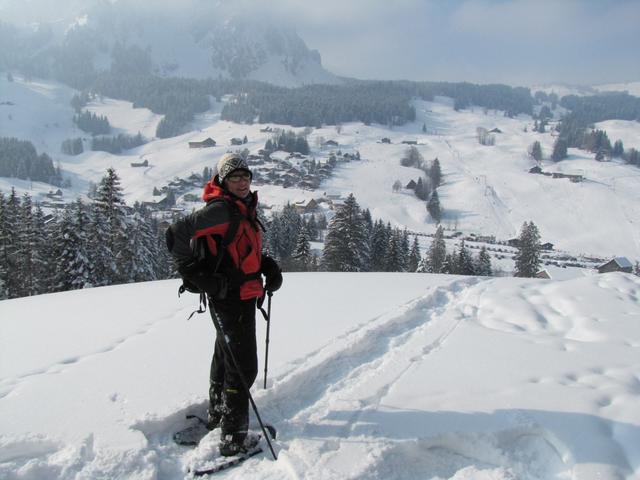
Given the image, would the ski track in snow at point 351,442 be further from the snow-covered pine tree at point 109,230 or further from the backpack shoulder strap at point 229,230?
the snow-covered pine tree at point 109,230

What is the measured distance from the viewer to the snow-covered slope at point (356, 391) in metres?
3.36

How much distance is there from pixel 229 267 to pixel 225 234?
0.97ft

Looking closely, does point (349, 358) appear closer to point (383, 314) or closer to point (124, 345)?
point (383, 314)

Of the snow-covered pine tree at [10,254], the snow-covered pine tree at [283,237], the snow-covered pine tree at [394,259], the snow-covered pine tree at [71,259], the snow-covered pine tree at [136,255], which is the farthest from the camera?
the snow-covered pine tree at [283,237]

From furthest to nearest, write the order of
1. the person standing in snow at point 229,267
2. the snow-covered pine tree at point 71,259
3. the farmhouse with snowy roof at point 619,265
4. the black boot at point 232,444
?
the farmhouse with snowy roof at point 619,265
the snow-covered pine tree at point 71,259
the black boot at point 232,444
the person standing in snow at point 229,267

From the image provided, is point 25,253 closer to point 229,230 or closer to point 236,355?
point 236,355

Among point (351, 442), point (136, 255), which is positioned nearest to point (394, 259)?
point (136, 255)

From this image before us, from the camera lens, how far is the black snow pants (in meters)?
3.67

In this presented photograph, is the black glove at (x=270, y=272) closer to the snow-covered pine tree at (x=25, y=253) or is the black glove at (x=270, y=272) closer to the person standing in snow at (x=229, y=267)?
the person standing in snow at (x=229, y=267)

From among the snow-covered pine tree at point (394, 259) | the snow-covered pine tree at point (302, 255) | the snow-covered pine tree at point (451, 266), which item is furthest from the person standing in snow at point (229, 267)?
the snow-covered pine tree at point (451, 266)

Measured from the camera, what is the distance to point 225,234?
11.5 feet

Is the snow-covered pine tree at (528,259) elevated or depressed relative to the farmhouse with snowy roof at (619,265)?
elevated

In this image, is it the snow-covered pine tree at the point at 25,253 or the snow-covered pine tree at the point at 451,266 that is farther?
the snow-covered pine tree at the point at 451,266

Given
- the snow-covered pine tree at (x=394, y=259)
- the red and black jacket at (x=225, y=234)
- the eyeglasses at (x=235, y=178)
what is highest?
the eyeglasses at (x=235, y=178)
